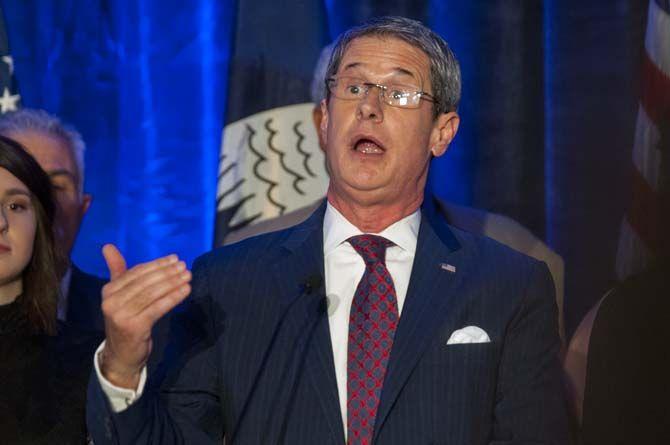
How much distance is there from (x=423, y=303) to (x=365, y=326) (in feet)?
0.40

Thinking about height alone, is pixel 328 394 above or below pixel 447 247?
below

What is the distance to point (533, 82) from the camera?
2945 mm

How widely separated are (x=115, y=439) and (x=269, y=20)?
5.76ft

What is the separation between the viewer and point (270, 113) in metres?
2.95

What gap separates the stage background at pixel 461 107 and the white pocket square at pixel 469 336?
1.21 m

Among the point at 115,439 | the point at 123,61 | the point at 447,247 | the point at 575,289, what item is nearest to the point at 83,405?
the point at 115,439

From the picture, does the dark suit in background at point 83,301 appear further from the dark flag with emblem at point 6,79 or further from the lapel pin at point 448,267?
the lapel pin at point 448,267

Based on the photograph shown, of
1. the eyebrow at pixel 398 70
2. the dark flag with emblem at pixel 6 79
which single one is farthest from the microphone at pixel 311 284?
the dark flag with emblem at pixel 6 79

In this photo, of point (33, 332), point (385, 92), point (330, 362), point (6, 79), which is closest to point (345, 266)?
point (330, 362)

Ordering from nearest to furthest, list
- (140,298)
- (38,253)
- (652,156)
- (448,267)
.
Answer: (140,298) → (448,267) → (38,253) → (652,156)

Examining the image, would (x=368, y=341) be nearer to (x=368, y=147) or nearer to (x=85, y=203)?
(x=368, y=147)

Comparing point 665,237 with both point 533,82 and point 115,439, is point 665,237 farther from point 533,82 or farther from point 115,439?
point 115,439

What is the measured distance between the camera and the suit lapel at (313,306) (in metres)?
1.67

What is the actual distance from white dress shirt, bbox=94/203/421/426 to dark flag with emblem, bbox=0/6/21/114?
1.47 metres
